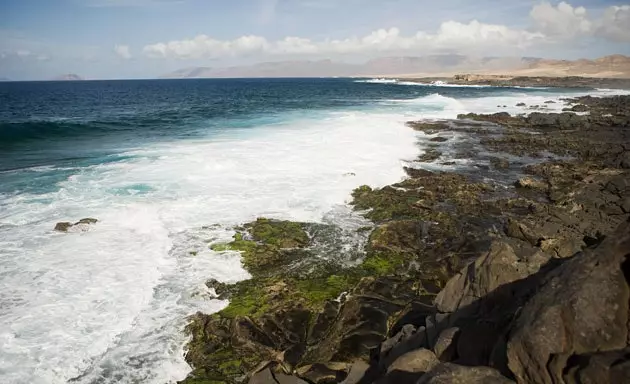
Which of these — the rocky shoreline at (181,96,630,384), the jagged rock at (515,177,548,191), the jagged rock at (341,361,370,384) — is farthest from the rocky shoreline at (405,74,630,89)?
the jagged rock at (341,361,370,384)

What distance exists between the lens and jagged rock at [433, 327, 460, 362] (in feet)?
20.9

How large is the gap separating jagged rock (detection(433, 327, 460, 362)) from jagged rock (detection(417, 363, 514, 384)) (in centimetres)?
119

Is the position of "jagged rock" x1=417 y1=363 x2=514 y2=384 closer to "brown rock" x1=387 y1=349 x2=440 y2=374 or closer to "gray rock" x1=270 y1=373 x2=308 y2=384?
"brown rock" x1=387 y1=349 x2=440 y2=374

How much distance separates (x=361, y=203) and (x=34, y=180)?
57.9 ft

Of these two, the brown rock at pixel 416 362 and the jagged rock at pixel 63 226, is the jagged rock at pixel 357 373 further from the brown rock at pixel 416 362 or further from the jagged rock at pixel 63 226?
the jagged rock at pixel 63 226

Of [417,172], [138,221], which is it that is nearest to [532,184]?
[417,172]

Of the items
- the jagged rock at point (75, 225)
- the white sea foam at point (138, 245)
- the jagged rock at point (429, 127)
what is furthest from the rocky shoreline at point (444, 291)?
the jagged rock at point (429, 127)

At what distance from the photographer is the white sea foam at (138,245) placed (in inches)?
337

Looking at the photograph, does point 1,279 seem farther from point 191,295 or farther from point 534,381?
point 534,381

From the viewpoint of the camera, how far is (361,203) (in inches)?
683

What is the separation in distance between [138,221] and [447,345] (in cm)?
1265

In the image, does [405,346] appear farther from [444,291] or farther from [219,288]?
[219,288]

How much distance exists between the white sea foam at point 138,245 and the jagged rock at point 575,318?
20.9 feet

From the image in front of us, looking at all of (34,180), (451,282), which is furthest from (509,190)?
(34,180)
